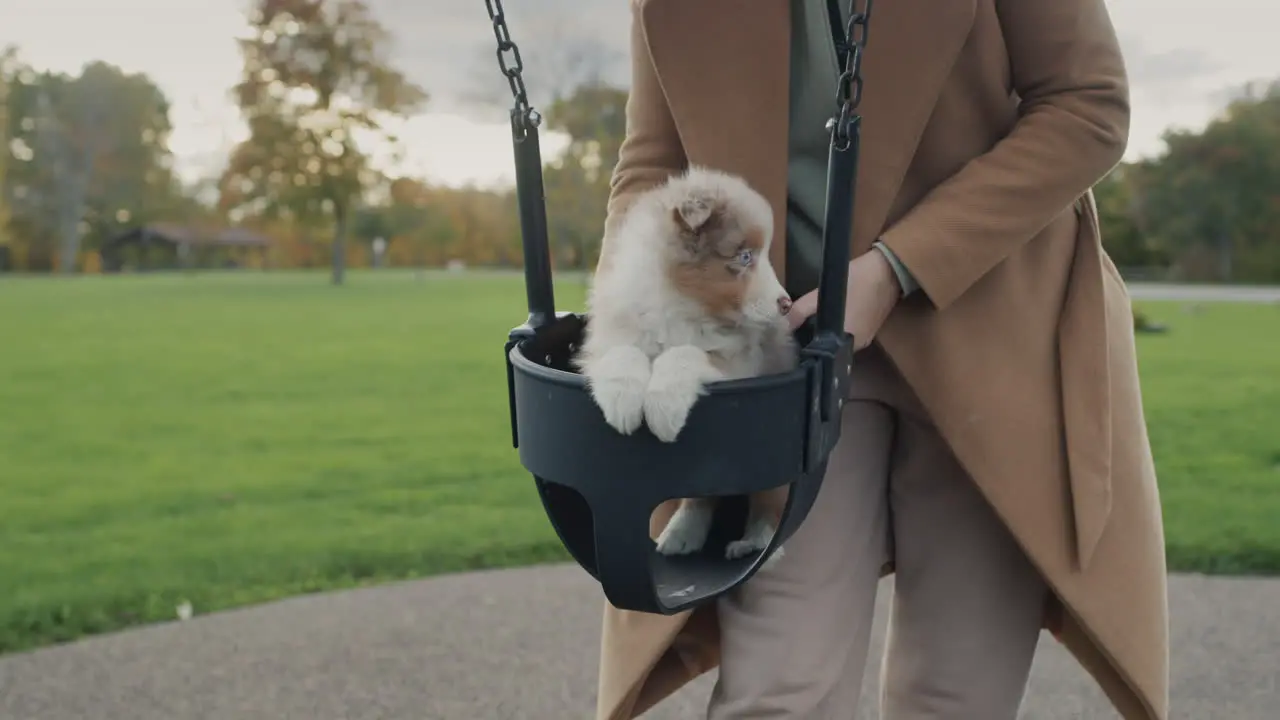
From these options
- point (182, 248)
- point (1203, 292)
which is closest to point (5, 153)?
point (182, 248)

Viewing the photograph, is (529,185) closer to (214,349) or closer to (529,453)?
(529,453)

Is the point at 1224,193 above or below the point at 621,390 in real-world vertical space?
above

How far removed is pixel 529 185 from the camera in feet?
6.56

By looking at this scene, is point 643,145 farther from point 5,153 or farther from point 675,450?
point 5,153

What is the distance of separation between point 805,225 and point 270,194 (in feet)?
128

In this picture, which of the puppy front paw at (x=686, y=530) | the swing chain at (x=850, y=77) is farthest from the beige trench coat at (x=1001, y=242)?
the swing chain at (x=850, y=77)

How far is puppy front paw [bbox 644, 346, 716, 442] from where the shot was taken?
151cm

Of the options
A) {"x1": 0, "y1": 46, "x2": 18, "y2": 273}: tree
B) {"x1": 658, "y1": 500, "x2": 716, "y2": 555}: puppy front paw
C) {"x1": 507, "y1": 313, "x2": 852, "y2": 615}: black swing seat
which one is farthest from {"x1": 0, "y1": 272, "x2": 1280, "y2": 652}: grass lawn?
{"x1": 0, "y1": 46, "x2": 18, "y2": 273}: tree

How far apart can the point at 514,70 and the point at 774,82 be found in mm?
462

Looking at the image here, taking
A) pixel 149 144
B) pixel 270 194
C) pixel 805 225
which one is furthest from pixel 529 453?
pixel 149 144

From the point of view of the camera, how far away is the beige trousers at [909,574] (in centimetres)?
205

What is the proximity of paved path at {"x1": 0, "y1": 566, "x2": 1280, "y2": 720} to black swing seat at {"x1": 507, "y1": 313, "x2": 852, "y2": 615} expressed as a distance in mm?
2357

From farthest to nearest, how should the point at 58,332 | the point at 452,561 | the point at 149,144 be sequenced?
1. the point at 149,144
2. the point at 58,332
3. the point at 452,561

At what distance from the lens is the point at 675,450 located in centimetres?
155
